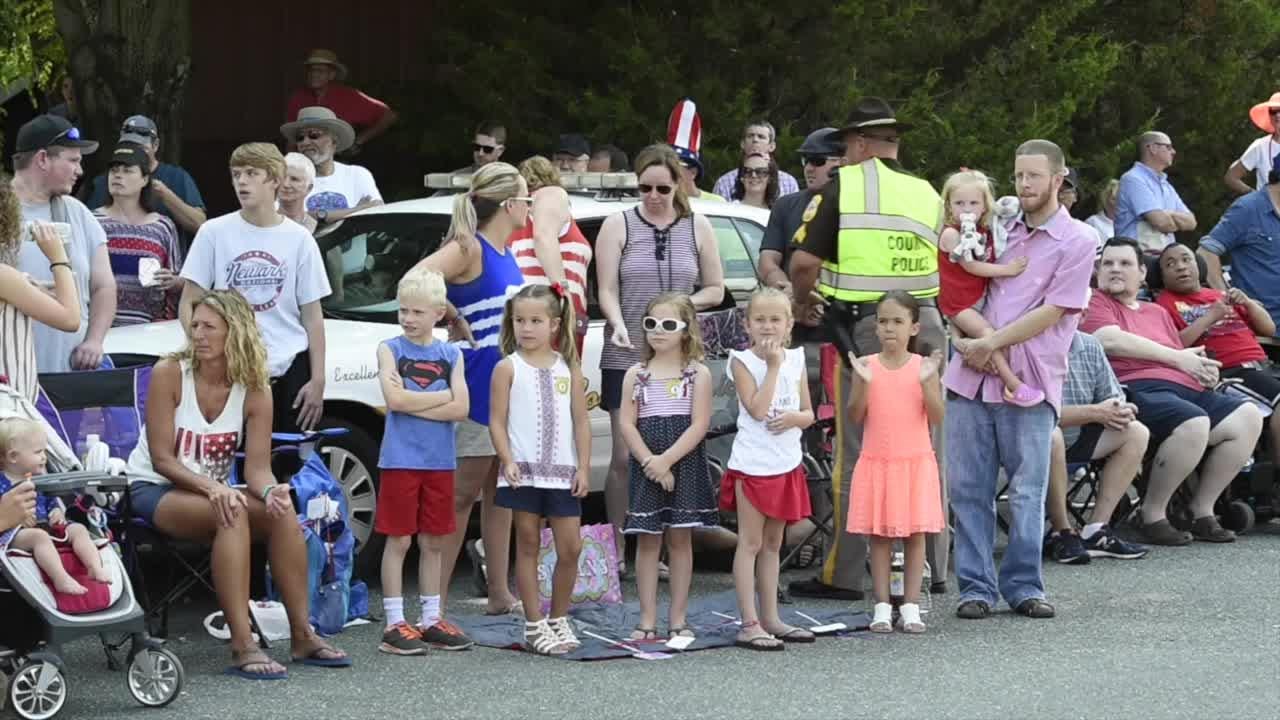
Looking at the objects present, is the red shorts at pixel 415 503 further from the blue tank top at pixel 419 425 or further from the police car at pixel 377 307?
the police car at pixel 377 307

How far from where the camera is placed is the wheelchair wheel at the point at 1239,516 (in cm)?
1241

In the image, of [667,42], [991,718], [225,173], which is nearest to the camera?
[991,718]

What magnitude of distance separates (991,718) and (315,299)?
11.5 feet

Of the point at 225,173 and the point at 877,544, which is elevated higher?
the point at 225,173

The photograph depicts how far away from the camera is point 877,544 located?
9297 mm

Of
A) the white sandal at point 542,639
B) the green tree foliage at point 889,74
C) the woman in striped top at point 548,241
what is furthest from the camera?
the green tree foliage at point 889,74

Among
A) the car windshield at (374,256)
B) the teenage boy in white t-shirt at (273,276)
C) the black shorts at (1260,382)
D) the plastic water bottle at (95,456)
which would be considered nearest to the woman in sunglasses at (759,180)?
the black shorts at (1260,382)

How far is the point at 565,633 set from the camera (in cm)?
876

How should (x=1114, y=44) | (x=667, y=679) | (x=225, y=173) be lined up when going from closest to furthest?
(x=667, y=679)
(x=225, y=173)
(x=1114, y=44)

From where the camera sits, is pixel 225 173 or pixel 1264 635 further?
pixel 225 173

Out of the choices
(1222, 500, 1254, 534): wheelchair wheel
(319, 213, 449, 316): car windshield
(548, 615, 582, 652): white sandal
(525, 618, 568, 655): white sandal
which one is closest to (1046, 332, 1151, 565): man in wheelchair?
(1222, 500, 1254, 534): wheelchair wheel

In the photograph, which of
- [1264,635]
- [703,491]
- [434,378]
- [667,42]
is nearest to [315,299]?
[434,378]

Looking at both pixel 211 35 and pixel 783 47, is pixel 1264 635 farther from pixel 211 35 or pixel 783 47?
pixel 211 35

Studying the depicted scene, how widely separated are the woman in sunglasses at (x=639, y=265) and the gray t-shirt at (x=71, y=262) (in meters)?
2.28
